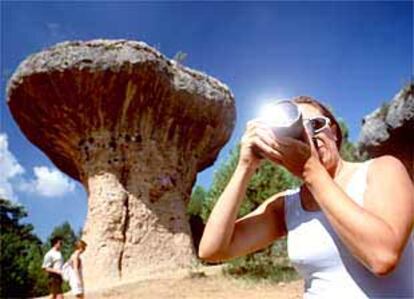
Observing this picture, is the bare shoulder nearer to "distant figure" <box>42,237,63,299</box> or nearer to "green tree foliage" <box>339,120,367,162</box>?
"distant figure" <box>42,237,63,299</box>

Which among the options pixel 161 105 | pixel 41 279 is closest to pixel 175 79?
pixel 161 105

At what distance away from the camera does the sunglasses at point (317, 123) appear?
4.20 ft

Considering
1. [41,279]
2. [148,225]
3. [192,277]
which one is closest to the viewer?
[192,277]

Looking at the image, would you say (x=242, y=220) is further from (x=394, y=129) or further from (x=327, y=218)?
(x=394, y=129)

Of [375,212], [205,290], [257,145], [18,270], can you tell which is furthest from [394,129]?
[18,270]

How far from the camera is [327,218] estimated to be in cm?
117

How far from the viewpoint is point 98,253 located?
44.7 ft

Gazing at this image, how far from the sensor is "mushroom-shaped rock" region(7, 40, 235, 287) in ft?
43.6

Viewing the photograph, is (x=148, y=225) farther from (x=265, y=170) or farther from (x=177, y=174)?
(x=265, y=170)

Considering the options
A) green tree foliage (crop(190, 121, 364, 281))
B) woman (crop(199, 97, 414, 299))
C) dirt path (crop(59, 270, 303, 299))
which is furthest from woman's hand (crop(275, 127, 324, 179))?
green tree foliage (crop(190, 121, 364, 281))

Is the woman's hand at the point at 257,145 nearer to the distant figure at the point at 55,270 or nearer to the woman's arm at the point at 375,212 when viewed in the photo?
the woman's arm at the point at 375,212

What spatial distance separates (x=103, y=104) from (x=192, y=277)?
4.98 meters

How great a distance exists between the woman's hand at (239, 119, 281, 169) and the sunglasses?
0.10 metres

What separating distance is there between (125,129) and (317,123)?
43.5 ft
